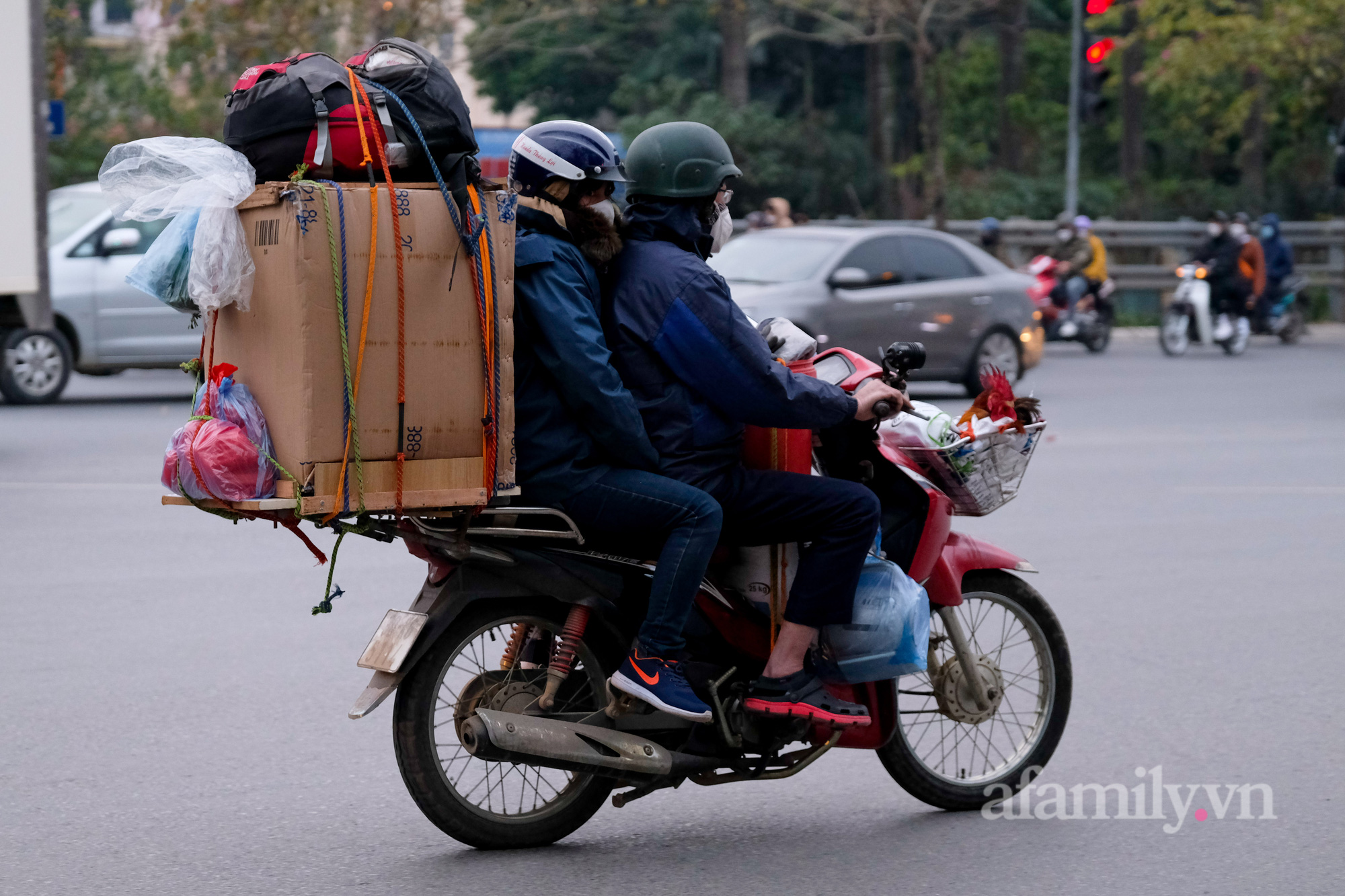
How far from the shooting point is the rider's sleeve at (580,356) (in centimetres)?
409

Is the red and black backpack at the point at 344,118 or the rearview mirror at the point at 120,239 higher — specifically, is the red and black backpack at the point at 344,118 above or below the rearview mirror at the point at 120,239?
above

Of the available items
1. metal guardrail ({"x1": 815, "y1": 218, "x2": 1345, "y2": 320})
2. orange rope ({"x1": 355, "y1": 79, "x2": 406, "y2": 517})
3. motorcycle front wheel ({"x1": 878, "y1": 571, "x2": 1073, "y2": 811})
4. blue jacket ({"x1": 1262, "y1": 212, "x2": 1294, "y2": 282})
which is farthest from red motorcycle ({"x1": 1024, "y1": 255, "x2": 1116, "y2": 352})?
orange rope ({"x1": 355, "y1": 79, "x2": 406, "y2": 517})

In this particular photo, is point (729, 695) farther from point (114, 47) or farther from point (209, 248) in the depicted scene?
point (114, 47)

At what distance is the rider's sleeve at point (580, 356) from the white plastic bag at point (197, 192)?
0.69 m

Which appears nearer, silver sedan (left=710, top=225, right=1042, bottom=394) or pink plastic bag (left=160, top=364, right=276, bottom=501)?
pink plastic bag (left=160, top=364, right=276, bottom=501)

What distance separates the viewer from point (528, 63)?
145ft

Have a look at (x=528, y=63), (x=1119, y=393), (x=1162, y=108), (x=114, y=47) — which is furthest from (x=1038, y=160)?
(x=1119, y=393)

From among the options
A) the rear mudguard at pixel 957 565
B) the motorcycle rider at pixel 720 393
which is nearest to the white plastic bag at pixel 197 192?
the motorcycle rider at pixel 720 393

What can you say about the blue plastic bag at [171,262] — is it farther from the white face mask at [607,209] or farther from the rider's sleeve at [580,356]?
the white face mask at [607,209]

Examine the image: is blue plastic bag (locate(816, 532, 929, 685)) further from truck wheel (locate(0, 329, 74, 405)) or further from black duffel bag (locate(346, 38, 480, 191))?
truck wheel (locate(0, 329, 74, 405))

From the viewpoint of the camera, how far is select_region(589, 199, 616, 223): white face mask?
13.8 feet

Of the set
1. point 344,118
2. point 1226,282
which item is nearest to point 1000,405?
point 344,118

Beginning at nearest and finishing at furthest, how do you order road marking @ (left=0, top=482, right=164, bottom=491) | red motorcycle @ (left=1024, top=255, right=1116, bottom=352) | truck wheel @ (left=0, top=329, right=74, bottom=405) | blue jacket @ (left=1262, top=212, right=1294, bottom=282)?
road marking @ (left=0, top=482, right=164, bottom=491) < truck wheel @ (left=0, top=329, right=74, bottom=405) < red motorcycle @ (left=1024, top=255, right=1116, bottom=352) < blue jacket @ (left=1262, top=212, right=1294, bottom=282)

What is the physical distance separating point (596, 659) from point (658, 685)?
0.74 ft
